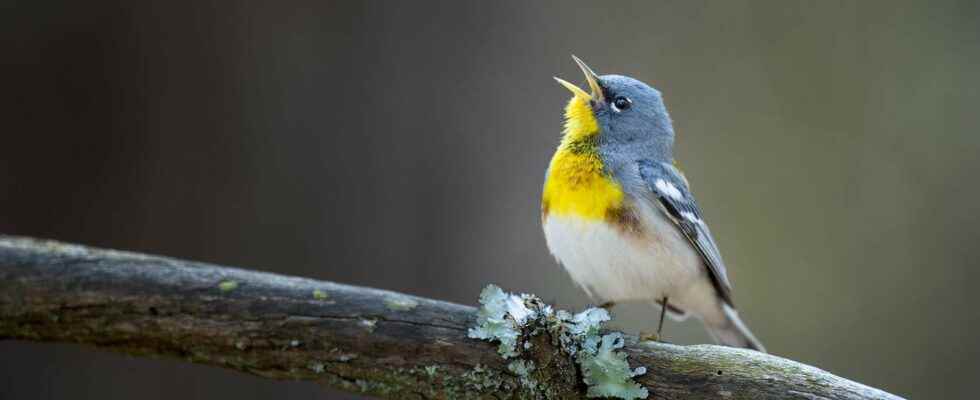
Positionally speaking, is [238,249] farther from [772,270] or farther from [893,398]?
[772,270]

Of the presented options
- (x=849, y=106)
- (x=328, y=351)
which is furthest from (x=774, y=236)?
(x=328, y=351)

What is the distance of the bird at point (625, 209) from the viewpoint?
323cm

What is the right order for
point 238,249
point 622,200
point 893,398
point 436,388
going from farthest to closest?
1. point 238,249
2. point 622,200
3. point 436,388
4. point 893,398

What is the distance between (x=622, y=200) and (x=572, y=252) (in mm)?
270

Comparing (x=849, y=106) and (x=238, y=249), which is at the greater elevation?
(x=849, y=106)

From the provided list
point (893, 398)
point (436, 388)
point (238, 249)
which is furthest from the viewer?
point (238, 249)

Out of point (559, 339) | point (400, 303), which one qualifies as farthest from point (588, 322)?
point (400, 303)

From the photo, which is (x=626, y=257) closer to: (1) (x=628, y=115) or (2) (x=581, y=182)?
(2) (x=581, y=182)

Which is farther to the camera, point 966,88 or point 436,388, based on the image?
point 966,88

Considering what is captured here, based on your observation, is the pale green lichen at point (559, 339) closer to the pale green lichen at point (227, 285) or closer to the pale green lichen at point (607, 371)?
the pale green lichen at point (607, 371)

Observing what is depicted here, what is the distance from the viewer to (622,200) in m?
3.25

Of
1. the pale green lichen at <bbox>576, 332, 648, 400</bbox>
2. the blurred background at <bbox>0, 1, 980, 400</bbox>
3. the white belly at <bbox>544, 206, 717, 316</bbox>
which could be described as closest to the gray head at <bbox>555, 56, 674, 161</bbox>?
the white belly at <bbox>544, 206, 717, 316</bbox>

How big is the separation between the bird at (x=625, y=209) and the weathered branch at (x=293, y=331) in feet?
2.58

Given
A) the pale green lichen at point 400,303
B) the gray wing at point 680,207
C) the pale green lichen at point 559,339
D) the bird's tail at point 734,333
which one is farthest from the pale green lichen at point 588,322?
the bird's tail at point 734,333
